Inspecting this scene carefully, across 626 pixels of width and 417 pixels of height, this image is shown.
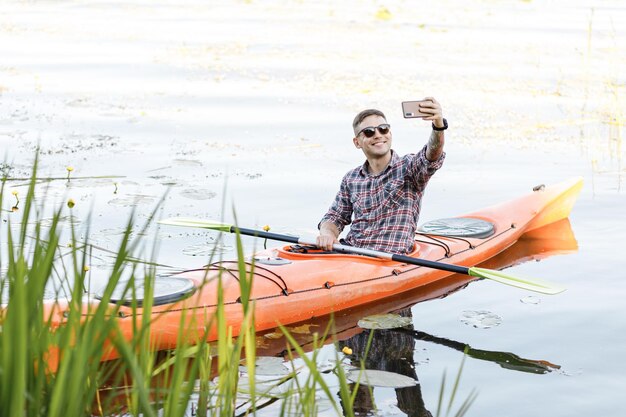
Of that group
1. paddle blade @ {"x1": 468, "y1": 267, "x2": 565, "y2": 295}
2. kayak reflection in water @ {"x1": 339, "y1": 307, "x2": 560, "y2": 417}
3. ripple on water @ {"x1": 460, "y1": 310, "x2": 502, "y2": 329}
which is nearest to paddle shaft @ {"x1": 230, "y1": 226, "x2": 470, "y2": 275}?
paddle blade @ {"x1": 468, "y1": 267, "x2": 565, "y2": 295}

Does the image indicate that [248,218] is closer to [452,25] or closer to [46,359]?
[46,359]

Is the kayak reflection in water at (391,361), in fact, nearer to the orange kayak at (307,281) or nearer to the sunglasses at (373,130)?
the orange kayak at (307,281)

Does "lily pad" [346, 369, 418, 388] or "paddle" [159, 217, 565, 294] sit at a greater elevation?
"paddle" [159, 217, 565, 294]

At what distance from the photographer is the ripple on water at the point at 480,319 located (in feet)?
18.6

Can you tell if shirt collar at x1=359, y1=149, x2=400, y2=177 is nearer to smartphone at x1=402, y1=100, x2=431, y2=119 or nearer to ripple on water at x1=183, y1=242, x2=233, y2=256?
smartphone at x1=402, y1=100, x2=431, y2=119

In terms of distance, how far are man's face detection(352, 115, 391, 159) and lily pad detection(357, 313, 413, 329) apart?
93 centimetres

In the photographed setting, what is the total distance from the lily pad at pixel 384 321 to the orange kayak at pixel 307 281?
19 cm

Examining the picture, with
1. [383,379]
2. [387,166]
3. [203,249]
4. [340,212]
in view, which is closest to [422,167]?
[387,166]

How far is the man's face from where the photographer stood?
586 cm

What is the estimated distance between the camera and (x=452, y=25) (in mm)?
17797

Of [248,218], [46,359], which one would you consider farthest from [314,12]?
[46,359]

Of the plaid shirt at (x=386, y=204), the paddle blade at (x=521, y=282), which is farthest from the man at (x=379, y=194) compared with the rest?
the paddle blade at (x=521, y=282)

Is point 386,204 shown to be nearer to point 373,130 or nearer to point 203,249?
point 373,130

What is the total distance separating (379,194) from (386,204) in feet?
0.23
